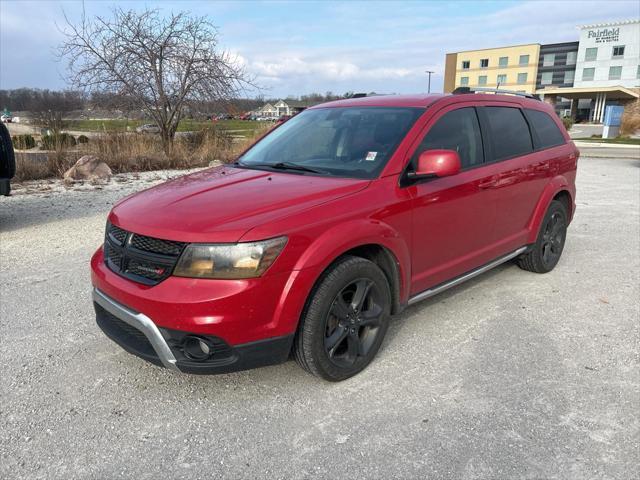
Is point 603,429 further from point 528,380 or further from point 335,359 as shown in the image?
Result: point 335,359

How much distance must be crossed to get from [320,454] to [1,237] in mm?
5936

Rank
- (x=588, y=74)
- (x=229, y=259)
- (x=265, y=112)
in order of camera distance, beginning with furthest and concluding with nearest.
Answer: (x=588, y=74), (x=265, y=112), (x=229, y=259)

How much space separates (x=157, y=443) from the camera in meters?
2.56

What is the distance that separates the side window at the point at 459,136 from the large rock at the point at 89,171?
29.7 ft

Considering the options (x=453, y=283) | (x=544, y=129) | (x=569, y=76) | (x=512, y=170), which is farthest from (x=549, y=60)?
(x=453, y=283)

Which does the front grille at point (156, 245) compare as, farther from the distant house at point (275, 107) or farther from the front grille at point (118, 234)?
the distant house at point (275, 107)

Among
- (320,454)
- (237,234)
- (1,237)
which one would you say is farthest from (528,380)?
(1,237)

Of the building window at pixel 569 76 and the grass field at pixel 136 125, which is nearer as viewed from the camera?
the grass field at pixel 136 125

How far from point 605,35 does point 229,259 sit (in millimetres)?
85841

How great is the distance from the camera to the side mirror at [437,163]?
318 centimetres

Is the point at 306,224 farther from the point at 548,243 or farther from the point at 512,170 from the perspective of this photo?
the point at 548,243

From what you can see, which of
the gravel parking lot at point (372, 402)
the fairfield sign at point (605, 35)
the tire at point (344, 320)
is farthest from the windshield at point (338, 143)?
the fairfield sign at point (605, 35)

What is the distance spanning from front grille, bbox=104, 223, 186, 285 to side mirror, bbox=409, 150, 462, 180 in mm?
1639

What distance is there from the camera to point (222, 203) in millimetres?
2883
